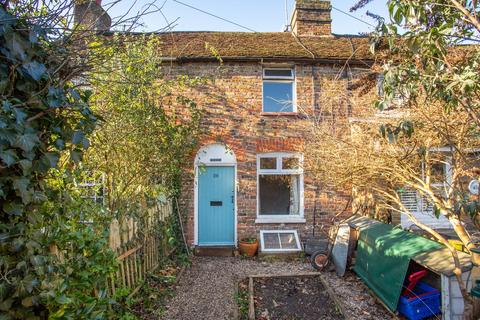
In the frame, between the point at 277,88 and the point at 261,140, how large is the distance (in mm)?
1719

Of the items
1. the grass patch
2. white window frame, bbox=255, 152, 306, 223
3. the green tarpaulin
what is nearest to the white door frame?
white window frame, bbox=255, 152, 306, 223

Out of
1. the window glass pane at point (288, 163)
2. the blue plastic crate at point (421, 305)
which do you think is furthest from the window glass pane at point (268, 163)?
the blue plastic crate at point (421, 305)

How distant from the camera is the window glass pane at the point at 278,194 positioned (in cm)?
815

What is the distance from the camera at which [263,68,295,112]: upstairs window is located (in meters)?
8.28

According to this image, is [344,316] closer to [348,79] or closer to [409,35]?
[409,35]

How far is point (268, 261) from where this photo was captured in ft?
23.5

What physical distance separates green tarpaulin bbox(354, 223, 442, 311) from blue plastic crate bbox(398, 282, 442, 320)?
13 centimetres

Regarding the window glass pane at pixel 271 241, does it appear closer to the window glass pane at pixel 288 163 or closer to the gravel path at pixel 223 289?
the gravel path at pixel 223 289

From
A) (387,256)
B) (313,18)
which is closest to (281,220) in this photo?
(387,256)

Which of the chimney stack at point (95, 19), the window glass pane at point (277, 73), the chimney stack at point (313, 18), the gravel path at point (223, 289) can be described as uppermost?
the chimney stack at point (313, 18)

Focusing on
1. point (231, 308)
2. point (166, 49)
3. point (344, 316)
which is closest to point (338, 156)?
point (344, 316)

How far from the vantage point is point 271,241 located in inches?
303

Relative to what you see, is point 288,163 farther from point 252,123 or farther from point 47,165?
point 47,165

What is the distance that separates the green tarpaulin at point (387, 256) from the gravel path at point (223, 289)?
30cm
